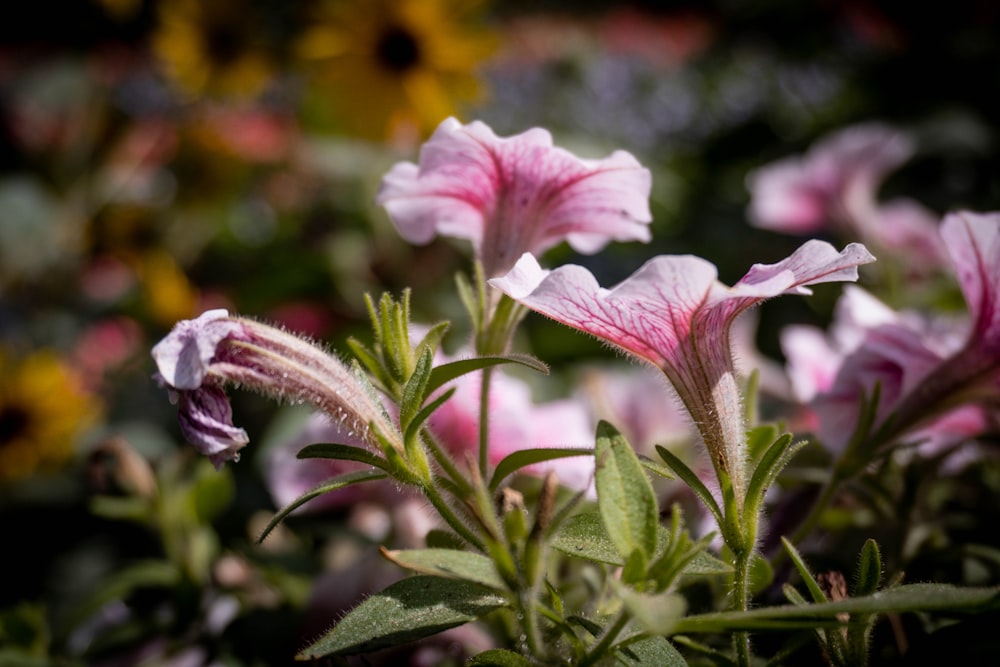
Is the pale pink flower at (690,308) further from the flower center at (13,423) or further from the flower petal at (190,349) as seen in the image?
the flower center at (13,423)

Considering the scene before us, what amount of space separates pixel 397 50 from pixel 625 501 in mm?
1029

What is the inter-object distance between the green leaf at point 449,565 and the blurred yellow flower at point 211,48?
1343mm

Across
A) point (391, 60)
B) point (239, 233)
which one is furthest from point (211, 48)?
Answer: point (391, 60)

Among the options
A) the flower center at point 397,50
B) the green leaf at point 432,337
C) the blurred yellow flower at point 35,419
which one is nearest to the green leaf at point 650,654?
the green leaf at point 432,337

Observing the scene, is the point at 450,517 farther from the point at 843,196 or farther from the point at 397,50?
the point at 397,50

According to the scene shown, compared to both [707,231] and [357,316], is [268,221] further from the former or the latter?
[707,231]

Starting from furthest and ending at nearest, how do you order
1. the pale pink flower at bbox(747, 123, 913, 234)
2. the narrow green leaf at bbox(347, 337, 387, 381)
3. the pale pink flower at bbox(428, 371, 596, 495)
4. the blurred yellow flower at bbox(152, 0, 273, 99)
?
the blurred yellow flower at bbox(152, 0, 273, 99)
the pale pink flower at bbox(747, 123, 913, 234)
the pale pink flower at bbox(428, 371, 596, 495)
the narrow green leaf at bbox(347, 337, 387, 381)

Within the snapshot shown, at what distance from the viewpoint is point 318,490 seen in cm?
28

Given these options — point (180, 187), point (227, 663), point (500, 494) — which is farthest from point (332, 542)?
point (180, 187)

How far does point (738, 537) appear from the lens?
0.95 feet

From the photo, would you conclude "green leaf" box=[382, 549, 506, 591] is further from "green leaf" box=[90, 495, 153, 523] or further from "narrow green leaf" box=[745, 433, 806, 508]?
"green leaf" box=[90, 495, 153, 523]

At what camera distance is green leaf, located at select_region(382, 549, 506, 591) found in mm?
260

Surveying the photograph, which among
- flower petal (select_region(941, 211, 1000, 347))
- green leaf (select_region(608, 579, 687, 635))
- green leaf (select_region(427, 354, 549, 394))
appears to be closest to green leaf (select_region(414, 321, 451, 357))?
green leaf (select_region(427, 354, 549, 394))

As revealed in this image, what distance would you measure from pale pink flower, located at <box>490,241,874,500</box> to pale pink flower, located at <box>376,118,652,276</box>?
0.09 metres
